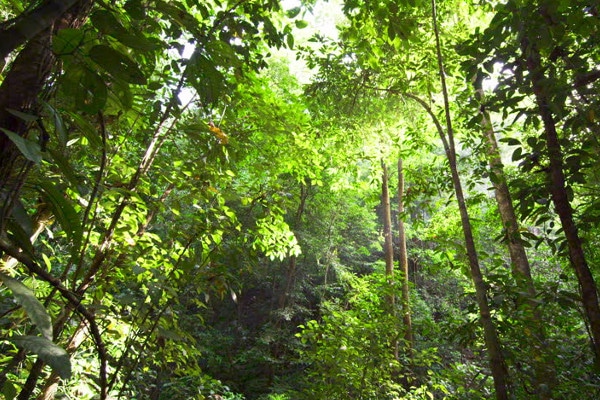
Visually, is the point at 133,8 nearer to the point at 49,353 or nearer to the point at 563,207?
the point at 49,353

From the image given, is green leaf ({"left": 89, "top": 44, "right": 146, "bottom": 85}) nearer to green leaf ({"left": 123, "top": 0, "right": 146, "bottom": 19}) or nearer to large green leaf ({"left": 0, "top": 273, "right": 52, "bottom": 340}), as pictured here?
green leaf ({"left": 123, "top": 0, "right": 146, "bottom": 19})

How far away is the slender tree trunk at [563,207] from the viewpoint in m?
1.31

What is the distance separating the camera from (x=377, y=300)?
158 inches

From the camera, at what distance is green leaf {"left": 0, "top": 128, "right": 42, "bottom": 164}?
427 millimetres

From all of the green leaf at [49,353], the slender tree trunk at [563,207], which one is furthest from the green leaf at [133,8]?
the slender tree trunk at [563,207]

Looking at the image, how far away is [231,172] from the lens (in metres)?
1.99

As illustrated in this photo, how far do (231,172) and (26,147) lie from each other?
1549mm

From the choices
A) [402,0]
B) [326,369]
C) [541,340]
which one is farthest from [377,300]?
[402,0]

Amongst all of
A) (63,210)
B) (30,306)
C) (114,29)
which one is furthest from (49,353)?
(114,29)

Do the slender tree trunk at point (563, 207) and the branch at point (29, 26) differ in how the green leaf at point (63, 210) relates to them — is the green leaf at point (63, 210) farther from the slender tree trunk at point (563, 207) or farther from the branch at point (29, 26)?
the slender tree trunk at point (563, 207)

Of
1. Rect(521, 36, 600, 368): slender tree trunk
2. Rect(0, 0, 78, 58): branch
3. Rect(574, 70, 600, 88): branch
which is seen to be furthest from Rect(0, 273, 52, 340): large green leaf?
Rect(574, 70, 600, 88): branch

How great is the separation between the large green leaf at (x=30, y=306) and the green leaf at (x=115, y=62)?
357 millimetres

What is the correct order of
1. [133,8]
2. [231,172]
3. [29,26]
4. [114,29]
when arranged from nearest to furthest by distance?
[29,26], [114,29], [133,8], [231,172]

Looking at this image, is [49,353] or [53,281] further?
[53,281]
